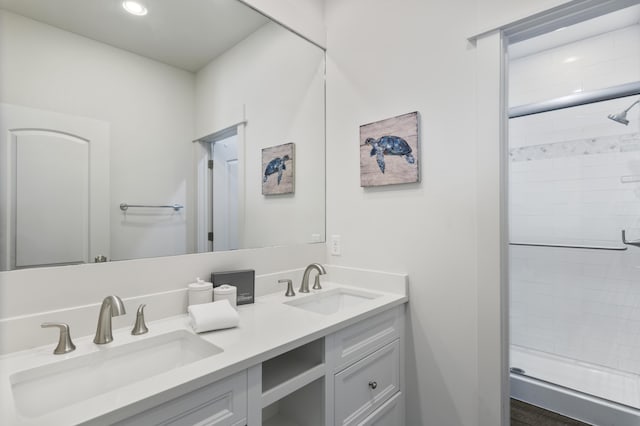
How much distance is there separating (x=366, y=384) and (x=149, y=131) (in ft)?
4.45

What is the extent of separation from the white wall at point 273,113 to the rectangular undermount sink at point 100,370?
1.97 feet

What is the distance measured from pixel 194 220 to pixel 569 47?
109 inches

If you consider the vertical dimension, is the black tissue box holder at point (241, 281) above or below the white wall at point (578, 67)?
below

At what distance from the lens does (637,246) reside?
82.5 inches

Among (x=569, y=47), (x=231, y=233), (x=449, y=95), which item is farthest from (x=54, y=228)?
(x=569, y=47)

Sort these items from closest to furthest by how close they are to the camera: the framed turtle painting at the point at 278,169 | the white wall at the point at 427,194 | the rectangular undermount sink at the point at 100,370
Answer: the rectangular undermount sink at the point at 100,370 < the white wall at the point at 427,194 < the framed turtle painting at the point at 278,169

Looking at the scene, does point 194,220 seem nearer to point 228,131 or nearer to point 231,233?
point 231,233

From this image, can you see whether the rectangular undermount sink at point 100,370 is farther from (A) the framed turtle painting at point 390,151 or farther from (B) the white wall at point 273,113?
(A) the framed turtle painting at point 390,151

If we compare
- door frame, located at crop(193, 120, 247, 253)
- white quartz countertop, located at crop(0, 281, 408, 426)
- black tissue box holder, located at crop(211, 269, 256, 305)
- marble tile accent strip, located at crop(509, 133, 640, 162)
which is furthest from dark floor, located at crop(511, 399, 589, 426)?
door frame, located at crop(193, 120, 247, 253)

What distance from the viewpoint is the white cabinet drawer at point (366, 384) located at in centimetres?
118

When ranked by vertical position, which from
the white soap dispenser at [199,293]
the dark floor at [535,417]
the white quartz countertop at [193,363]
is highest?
the white soap dispenser at [199,293]

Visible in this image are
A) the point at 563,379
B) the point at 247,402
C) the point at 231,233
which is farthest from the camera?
the point at 563,379

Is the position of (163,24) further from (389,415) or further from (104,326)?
(389,415)

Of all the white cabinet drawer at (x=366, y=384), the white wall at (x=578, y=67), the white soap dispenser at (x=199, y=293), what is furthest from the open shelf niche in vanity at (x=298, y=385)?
the white wall at (x=578, y=67)
